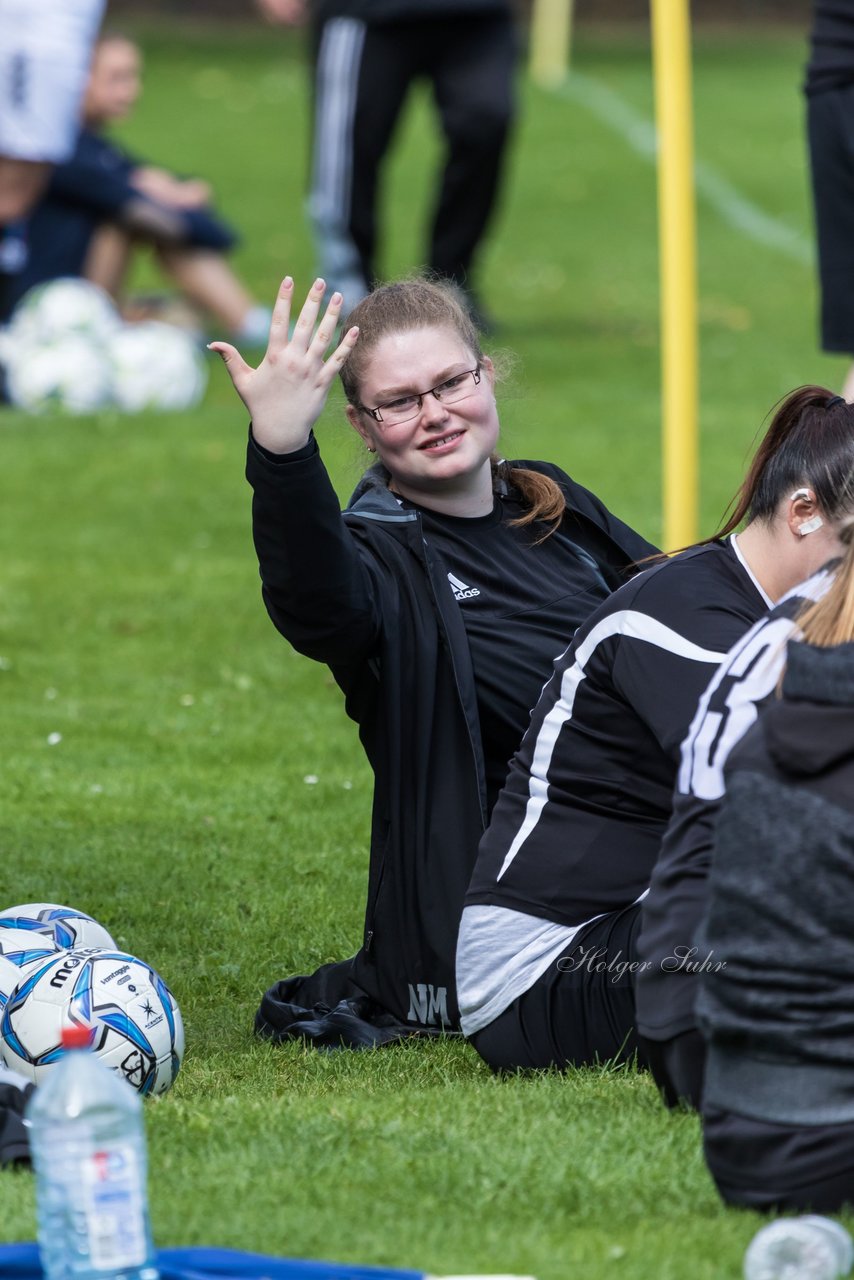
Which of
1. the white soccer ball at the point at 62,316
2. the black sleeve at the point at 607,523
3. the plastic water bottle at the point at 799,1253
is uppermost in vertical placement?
the black sleeve at the point at 607,523

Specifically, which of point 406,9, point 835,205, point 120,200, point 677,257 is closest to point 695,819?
point 677,257

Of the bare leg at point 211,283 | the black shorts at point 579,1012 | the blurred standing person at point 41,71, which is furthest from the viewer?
the bare leg at point 211,283

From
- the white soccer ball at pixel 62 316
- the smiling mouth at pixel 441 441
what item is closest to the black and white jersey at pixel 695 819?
the smiling mouth at pixel 441 441

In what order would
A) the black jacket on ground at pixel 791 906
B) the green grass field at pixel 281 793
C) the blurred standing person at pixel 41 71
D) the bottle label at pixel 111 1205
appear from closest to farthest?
the bottle label at pixel 111 1205 < the black jacket on ground at pixel 791 906 < the green grass field at pixel 281 793 < the blurred standing person at pixel 41 71

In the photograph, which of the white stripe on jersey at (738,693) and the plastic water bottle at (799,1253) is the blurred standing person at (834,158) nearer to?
the white stripe on jersey at (738,693)

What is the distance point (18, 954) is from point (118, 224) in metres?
8.84

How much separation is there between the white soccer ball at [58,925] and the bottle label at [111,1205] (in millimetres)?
1603

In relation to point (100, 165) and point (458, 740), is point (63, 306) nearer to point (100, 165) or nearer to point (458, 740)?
point (100, 165)

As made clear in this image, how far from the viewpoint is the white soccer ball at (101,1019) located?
391 centimetres

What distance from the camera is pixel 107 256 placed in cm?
1241

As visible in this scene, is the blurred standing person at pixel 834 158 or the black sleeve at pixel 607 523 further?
the blurred standing person at pixel 834 158

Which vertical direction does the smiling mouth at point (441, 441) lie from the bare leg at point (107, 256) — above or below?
above

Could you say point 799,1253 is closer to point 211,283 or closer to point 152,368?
point 152,368

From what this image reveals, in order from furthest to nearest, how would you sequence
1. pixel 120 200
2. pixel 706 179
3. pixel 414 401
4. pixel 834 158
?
pixel 706 179 → pixel 120 200 → pixel 834 158 → pixel 414 401
